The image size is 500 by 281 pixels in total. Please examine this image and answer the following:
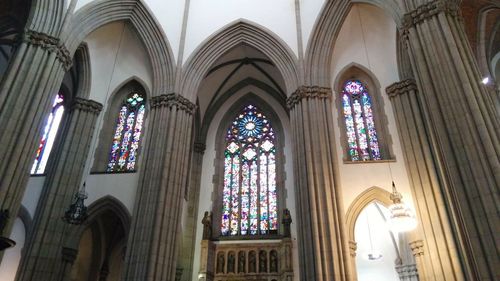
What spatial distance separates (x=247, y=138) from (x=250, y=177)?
191cm

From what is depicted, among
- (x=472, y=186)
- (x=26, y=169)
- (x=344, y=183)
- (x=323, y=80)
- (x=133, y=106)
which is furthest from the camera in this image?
(x=133, y=106)

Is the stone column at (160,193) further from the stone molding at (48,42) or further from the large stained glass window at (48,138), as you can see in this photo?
the large stained glass window at (48,138)

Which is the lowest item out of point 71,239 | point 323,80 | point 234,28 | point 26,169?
point 71,239

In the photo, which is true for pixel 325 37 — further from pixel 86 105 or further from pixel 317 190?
pixel 86 105

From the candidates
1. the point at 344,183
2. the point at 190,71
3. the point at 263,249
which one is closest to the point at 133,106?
the point at 190,71

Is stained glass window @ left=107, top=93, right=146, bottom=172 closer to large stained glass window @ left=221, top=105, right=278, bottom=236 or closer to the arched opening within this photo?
the arched opening

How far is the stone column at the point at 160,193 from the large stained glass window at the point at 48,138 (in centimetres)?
381

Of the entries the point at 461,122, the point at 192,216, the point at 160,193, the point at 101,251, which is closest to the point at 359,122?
the point at 461,122

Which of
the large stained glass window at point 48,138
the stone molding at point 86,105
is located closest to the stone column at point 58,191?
the stone molding at point 86,105

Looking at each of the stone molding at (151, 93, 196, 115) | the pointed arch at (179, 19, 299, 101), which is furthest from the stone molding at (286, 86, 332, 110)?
the stone molding at (151, 93, 196, 115)

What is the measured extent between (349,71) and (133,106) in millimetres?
7886

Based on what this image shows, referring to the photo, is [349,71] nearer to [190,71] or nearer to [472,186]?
[190,71]

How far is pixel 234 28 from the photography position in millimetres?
15102

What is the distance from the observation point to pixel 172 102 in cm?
1340
